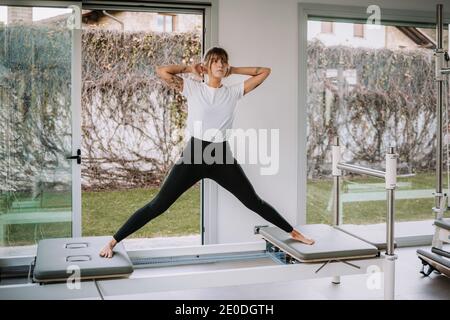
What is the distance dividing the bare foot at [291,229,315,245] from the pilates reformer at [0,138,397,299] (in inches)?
1.5

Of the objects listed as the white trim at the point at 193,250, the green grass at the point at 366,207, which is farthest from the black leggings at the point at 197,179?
the green grass at the point at 366,207

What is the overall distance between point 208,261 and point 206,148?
2.48 ft

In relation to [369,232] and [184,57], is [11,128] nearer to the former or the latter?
[184,57]

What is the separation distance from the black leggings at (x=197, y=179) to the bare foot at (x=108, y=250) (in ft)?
0.09

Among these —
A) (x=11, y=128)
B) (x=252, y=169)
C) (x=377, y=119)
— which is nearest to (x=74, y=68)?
(x=11, y=128)

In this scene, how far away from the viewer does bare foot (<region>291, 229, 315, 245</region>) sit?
3445 millimetres

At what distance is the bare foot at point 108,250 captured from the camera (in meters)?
3.17

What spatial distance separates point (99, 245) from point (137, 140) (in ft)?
6.52

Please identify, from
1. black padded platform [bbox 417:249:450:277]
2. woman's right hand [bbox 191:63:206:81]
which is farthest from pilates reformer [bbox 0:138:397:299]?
woman's right hand [bbox 191:63:206:81]

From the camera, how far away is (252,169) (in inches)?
184

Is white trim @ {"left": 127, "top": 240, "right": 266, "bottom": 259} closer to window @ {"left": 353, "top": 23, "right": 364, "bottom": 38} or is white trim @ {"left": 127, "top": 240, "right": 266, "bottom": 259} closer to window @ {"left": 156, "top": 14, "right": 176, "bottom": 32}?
window @ {"left": 156, "top": 14, "right": 176, "bottom": 32}

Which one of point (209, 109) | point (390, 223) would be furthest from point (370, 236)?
point (209, 109)

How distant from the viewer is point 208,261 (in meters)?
3.68

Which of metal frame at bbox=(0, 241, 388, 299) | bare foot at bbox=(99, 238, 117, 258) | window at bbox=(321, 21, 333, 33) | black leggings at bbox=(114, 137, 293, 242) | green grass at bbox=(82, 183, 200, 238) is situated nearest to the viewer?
metal frame at bbox=(0, 241, 388, 299)
